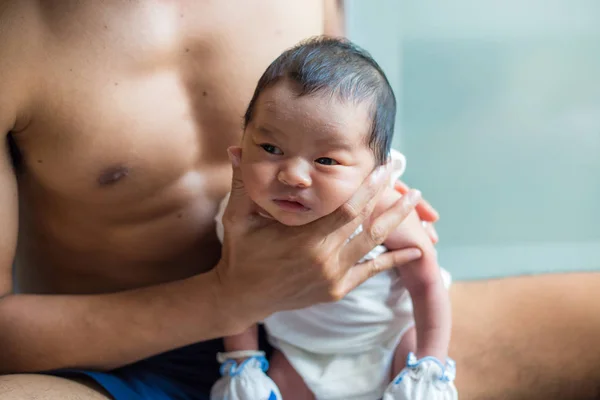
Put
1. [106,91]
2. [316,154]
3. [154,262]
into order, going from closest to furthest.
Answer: [316,154] < [106,91] < [154,262]

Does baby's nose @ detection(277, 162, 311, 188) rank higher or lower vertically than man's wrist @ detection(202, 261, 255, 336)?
higher

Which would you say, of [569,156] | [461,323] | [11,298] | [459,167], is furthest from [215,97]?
[569,156]

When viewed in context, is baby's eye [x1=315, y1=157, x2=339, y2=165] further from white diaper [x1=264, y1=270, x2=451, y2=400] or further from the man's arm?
the man's arm

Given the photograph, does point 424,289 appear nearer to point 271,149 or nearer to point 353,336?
point 353,336

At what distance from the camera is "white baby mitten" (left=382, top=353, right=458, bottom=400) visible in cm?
68

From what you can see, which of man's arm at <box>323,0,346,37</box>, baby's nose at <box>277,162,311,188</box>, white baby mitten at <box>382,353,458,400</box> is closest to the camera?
baby's nose at <box>277,162,311,188</box>

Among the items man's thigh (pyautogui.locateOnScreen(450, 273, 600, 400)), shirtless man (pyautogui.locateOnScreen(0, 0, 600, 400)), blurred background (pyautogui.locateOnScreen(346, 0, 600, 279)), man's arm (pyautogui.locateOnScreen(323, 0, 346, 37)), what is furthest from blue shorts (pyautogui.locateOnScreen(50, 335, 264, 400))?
blurred background (pyautogui.locateOnScreen(346, 0, 600, 279))

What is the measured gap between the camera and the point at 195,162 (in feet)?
2.55

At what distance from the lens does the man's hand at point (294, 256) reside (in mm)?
659

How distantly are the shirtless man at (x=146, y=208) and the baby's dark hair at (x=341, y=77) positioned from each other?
0.22 feet

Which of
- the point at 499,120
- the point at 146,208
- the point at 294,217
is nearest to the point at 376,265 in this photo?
the point at 294,217

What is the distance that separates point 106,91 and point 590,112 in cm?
108

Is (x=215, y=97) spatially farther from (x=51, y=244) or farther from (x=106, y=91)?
(x=51, y=244)

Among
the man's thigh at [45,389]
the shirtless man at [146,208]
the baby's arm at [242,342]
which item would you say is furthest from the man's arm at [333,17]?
the man's thigh at [45,389]
